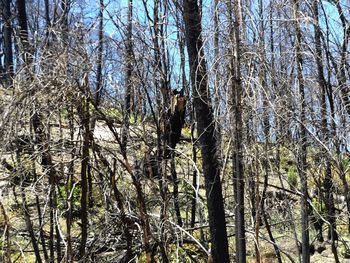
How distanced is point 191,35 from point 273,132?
1.49 meters

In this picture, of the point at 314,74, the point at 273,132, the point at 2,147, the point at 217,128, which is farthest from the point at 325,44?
the point at 2,147

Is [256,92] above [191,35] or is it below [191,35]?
below

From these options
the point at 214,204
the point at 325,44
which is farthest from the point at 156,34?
the point at 214,204

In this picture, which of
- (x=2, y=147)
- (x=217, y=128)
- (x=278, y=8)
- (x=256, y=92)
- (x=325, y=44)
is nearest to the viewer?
(x=2, y=147)

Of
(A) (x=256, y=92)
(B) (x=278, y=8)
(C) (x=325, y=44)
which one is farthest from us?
(C) (x=325, y=44)

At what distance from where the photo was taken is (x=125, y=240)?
670 centimetres

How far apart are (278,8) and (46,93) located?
3.07 m

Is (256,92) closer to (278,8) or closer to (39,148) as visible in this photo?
(278,8)

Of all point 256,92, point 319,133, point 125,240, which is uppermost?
point 256,92

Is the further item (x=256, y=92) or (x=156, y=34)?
(x=156, y=34)

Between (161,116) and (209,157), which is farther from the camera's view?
(161,116)

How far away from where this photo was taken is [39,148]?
5.80m

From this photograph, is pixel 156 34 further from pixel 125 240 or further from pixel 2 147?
pixel 2 147

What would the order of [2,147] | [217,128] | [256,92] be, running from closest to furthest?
[2,147] → [256,92] → [217,128]
